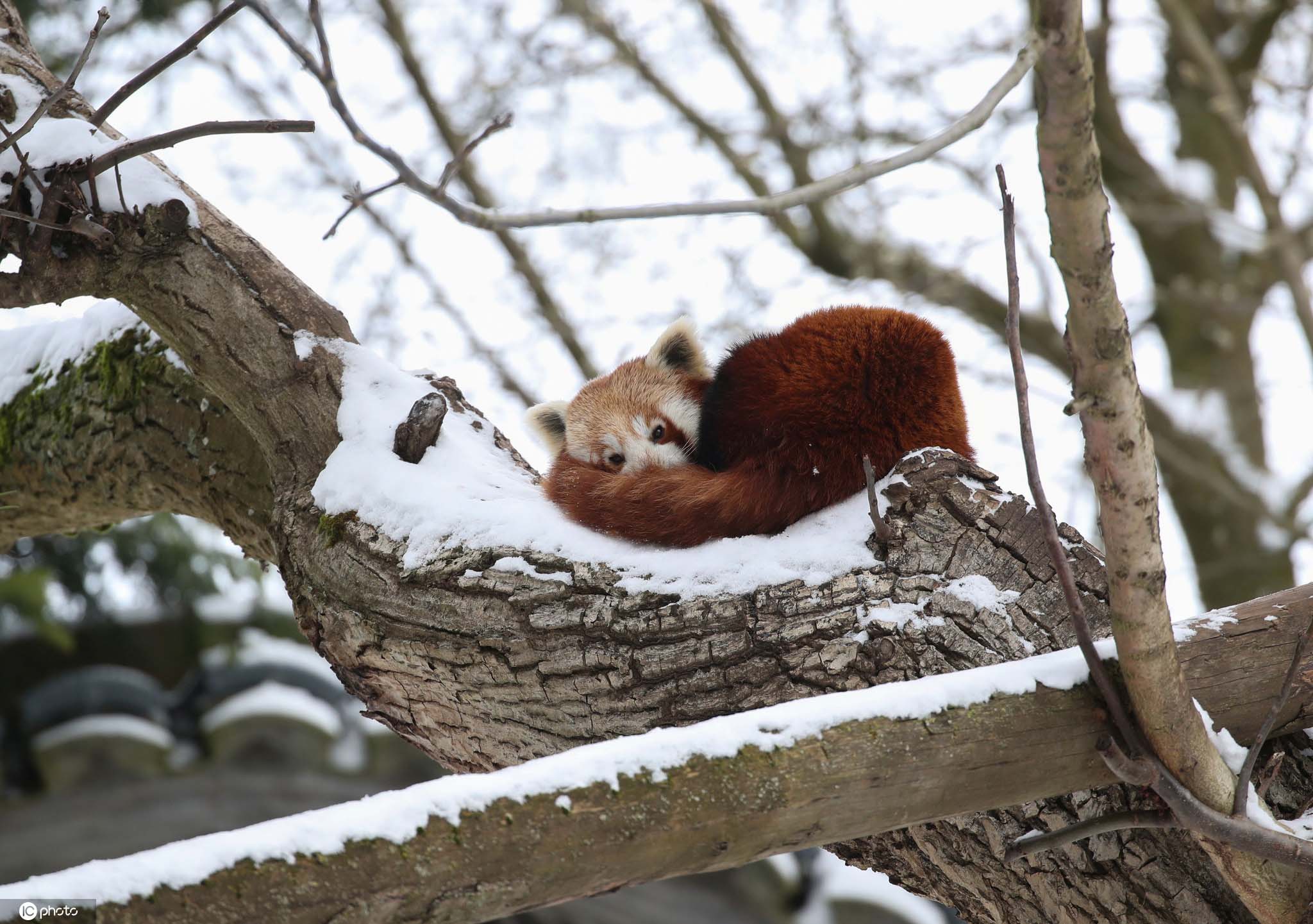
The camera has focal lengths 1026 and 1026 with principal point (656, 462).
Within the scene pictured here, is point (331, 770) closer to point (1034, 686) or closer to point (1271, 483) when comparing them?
point (1034, 686)

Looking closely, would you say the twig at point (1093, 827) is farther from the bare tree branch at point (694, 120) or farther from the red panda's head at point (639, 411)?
the bare tree branch at point (694, 120)

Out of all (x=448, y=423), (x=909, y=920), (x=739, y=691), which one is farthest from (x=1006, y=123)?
(x=739, y=691)

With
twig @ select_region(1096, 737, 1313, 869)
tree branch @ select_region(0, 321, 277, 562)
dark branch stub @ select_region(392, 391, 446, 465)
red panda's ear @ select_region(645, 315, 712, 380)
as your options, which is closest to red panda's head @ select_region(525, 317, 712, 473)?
red panda's ear @ select_region(645, 315, 712, 380)

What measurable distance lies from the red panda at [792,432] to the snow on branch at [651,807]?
68 cm

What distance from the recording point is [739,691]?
180cm

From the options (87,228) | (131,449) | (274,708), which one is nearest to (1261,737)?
(87,228)

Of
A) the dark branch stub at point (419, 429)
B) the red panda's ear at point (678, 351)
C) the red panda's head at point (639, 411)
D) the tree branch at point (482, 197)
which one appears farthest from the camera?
the tree branch at point (482, 197)

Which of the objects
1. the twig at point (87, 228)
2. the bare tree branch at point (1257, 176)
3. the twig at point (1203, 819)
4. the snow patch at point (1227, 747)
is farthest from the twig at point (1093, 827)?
the bare tree branch at point (1257, 176)

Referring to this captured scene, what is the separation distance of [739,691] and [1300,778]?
3.06ft

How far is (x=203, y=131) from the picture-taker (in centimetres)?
200

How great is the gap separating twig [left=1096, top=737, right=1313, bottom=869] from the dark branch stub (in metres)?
1.52

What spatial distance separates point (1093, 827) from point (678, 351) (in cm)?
241

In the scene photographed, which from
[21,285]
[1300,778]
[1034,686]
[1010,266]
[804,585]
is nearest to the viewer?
[1010,266]

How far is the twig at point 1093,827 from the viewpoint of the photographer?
1.49 m
